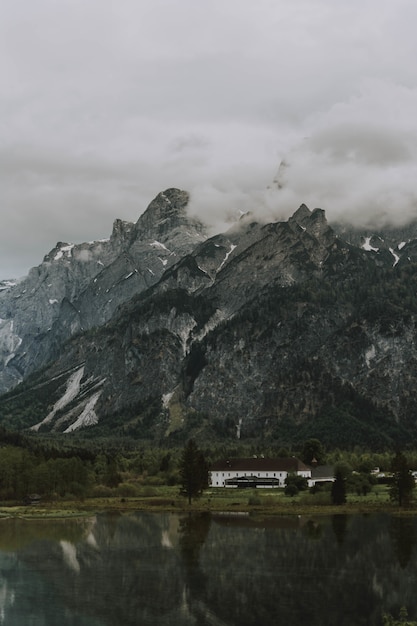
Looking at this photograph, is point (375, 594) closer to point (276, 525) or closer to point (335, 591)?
point (335, 591)

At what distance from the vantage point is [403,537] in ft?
314

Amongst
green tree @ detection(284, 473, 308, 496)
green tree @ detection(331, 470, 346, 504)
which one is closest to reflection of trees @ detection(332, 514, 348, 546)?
green tree @ detection(331, 470, 346, 504)

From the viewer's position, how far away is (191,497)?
162 meters

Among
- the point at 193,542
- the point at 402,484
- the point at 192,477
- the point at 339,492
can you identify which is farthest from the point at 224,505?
the point at 193,542

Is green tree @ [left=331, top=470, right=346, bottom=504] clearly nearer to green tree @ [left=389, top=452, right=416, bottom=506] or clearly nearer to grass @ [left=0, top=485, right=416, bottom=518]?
grass @ [left=0, top=485, right=416, bottom=518]

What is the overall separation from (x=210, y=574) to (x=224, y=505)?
77.3m

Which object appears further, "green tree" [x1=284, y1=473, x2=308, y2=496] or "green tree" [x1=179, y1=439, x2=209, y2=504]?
"green tree" [x1=284, y1=473, x2=308, y2=496]

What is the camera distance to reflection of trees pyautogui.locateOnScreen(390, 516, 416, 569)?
3231 inches

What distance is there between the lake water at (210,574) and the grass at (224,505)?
64.9 ft

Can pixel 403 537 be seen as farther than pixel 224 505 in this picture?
No

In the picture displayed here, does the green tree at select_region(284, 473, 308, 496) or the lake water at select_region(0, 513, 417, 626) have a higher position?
the green tree at select_region(284, 473, 308, 496)

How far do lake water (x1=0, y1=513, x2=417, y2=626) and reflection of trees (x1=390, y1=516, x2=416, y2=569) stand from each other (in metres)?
0.12

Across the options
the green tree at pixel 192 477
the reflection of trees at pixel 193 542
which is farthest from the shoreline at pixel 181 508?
the reflection of trees at pixel 193 542

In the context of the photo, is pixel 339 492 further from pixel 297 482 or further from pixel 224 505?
pixel 297 482
